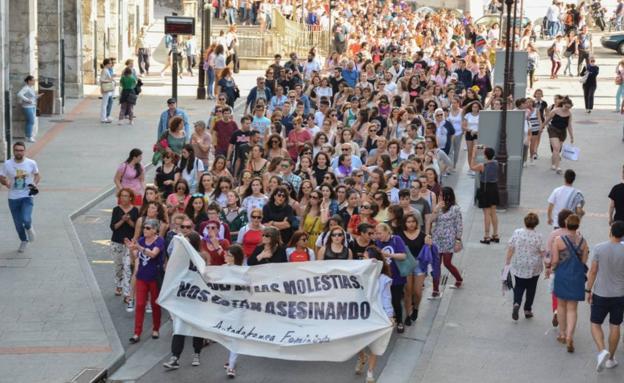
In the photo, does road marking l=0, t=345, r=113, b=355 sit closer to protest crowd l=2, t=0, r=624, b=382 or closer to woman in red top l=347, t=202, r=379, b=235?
protest crowd l=2, t=0, r=624, b=382

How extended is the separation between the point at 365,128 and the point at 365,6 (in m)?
36.4

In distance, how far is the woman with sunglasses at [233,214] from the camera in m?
17.0

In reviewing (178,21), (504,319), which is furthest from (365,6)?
(504,319)

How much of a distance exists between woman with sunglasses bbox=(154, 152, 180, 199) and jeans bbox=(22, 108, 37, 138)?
34.3ft

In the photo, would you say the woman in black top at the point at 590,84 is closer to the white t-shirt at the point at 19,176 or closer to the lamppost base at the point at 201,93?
the lamppost base at the point at 201,93

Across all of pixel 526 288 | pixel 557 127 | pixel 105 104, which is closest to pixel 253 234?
pixel 526 288

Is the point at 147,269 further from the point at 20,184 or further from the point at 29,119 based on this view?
the point at 29,119

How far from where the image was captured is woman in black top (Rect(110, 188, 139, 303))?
16500 mm

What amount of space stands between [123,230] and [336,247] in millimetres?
3082

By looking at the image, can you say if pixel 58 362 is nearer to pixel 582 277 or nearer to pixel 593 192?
pixel 582 277

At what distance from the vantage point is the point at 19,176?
18.9 meters

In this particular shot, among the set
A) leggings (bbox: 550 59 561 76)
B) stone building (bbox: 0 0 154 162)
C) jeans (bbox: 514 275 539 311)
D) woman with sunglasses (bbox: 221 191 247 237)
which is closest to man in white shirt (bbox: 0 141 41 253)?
woman with sunglasses (bbox: 221 191 247 237)

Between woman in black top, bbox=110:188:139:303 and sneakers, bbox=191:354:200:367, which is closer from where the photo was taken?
sneakers, bbox=191:354:200:367

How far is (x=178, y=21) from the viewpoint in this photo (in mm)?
30625
